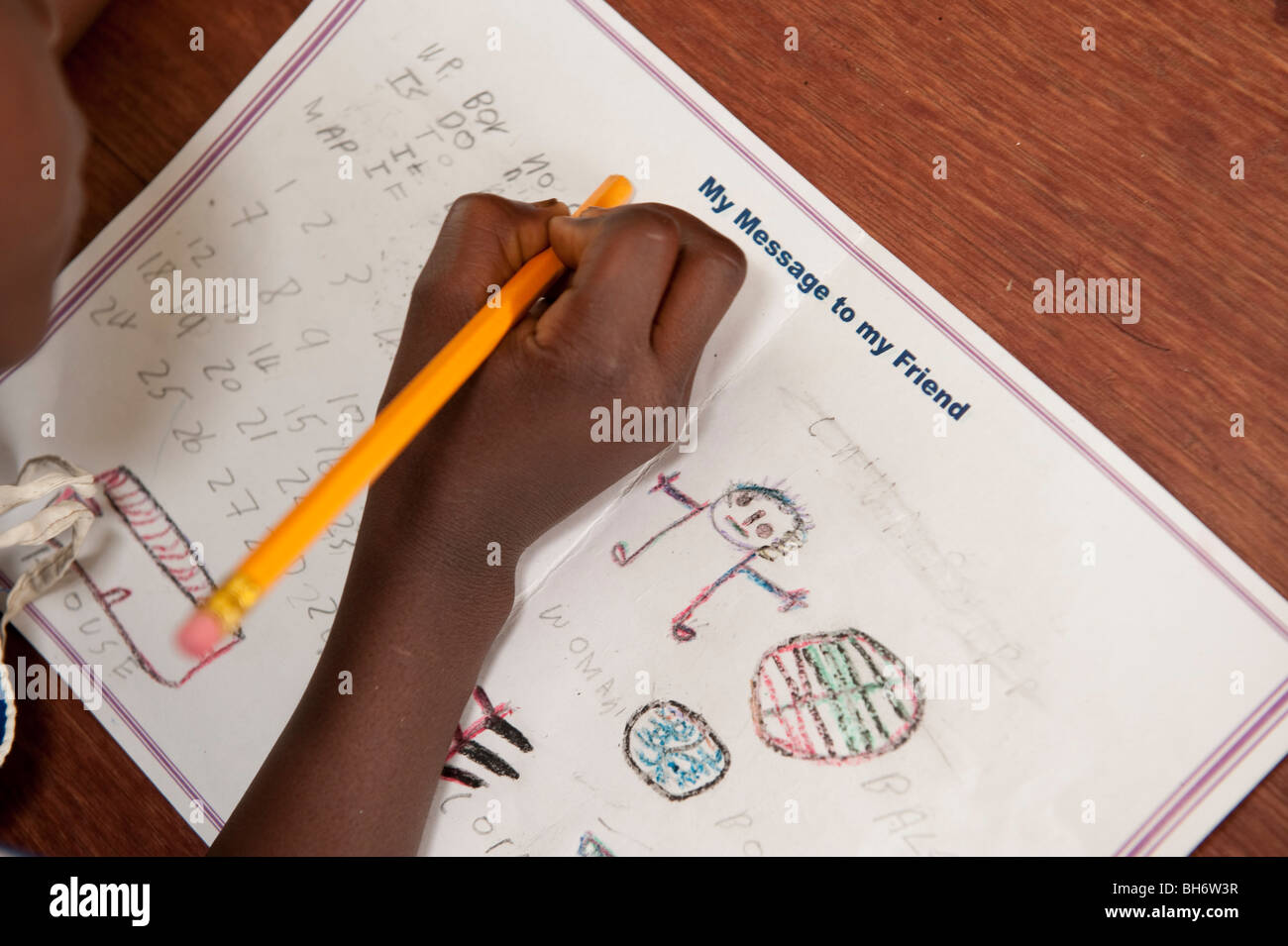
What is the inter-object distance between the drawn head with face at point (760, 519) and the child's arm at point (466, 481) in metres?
0.06

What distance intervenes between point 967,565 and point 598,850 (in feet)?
Result: 0.78

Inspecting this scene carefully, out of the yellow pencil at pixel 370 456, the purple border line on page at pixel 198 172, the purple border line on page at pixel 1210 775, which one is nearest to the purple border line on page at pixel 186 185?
the purple border line on page at pixel 198 172

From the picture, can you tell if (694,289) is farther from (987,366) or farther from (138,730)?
(138,730)

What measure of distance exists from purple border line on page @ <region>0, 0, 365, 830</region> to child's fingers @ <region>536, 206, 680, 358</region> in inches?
10.1

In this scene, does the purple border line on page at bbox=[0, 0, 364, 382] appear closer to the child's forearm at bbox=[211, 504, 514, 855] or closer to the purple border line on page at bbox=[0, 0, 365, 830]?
the purple border line on page at bbox=[0, 0, 365, 830]

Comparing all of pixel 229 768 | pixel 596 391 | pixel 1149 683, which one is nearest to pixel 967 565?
pixel 1149 683

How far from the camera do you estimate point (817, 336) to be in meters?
0.48

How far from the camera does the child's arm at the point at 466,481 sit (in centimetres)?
41

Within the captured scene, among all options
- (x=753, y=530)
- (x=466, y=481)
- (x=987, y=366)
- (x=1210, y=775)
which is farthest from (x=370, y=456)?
(x=1210, y=775)

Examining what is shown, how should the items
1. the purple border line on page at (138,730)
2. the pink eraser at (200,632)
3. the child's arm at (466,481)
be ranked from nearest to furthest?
the pink eraser at (200,632)
the child's arm at (466,481)
the purple border line on page at (138,730)

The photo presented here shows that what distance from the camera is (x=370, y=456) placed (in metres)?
0.36

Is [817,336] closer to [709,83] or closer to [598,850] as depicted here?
[709,83]

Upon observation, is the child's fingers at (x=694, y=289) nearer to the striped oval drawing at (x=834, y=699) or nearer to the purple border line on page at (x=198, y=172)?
the striped oval drawing at (x=834, y=699)

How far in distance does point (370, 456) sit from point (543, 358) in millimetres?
92
